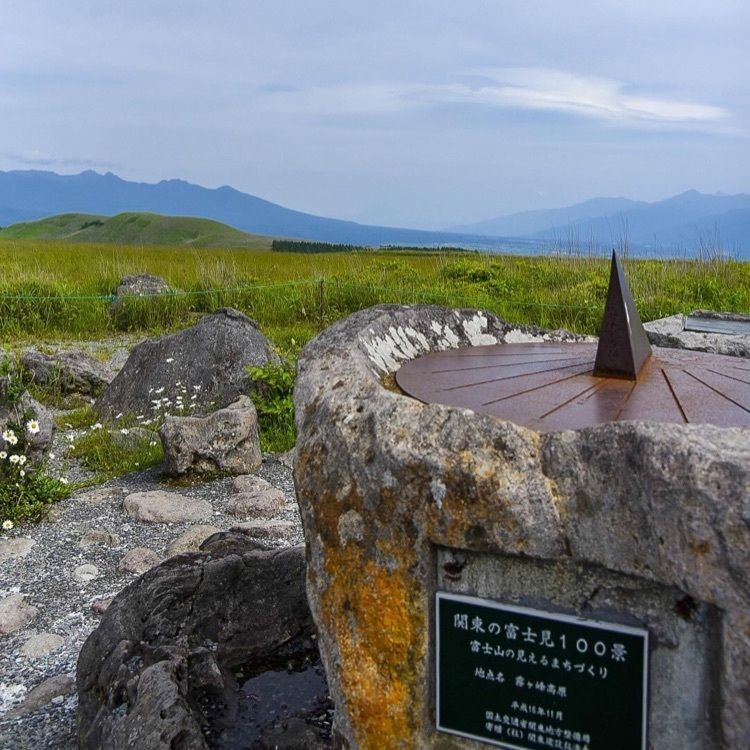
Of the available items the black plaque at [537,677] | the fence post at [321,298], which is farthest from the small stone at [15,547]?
the fence post at [321,298]

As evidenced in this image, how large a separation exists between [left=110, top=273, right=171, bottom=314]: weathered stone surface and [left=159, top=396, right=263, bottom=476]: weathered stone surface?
6467 millimetres

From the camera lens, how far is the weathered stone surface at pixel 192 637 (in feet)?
9.77

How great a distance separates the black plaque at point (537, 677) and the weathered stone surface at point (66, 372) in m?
7.15

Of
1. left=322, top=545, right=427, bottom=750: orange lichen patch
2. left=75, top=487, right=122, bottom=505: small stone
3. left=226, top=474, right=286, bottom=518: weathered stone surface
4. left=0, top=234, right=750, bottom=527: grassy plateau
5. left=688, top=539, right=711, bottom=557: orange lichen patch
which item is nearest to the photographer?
left=688, top=539, right=711, bottom=557: orange lichen patch

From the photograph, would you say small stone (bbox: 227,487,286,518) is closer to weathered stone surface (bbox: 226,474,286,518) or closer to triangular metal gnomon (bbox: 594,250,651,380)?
weathered stone surface (bbox: 226,474,286,518)

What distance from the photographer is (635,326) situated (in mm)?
2902

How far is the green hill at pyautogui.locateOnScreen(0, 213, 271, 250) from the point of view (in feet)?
256

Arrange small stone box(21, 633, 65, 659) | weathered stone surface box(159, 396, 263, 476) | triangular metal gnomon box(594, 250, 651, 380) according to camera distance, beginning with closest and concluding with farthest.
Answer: triangular metal gnomon box(594, 250, 651, 380), small stone box(21, 633, 65, 659), weathered stone surface box(159, 396, 263, 476)

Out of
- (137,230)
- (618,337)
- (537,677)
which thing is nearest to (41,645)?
(537,677)

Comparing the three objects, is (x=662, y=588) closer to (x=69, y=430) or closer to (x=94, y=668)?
(x=94, y=668)

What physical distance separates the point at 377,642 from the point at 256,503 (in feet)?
11.3

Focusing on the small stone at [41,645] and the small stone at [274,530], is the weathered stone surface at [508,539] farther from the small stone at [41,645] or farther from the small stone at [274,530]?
the small stone at [274,530]

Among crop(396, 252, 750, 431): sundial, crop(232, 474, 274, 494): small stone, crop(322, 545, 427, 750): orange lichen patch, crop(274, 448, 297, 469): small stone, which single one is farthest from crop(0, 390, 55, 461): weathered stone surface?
crop(322, 545, 427, 750): orange lichen patch

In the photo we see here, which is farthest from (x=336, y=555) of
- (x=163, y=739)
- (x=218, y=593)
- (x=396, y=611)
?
(x=218, y=593)
